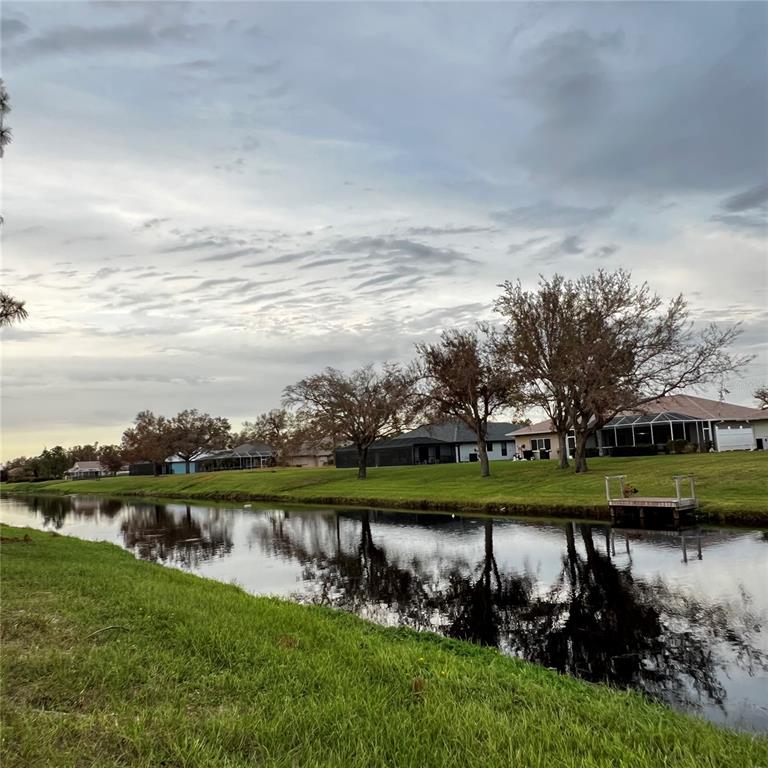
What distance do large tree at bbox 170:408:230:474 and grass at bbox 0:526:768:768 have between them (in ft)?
324

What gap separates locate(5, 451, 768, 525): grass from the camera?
24.5 m

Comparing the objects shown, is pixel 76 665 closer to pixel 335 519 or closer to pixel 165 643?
pixel 165 643

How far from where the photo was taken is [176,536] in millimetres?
28875

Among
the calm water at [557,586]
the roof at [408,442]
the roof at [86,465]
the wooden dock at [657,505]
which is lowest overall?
the calm water at [557,586]

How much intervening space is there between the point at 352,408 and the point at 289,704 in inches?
1700

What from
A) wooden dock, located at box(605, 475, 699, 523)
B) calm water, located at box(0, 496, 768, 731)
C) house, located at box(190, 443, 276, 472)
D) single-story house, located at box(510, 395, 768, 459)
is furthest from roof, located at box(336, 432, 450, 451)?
wooden dock, located at box(605, 475, 699, 523)

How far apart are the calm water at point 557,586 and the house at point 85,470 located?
113030mm

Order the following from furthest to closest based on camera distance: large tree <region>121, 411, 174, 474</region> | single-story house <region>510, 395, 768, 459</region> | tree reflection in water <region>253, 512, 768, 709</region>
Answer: large tree <region>121, 411, 174, 474</region> < single-story house <region>510, 395, 768, 459</region> < tree reflection in water <region>253, 512, 768, 709</region>

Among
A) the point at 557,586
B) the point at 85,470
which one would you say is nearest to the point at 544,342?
the point at 557,586

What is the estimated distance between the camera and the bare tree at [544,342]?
1421 inches

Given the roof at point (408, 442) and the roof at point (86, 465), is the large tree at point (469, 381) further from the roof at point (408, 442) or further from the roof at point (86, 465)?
the roof at point (86, 465)

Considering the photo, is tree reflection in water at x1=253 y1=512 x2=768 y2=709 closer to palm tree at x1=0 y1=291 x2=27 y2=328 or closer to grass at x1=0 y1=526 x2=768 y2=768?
grass at x1=0 y1=526 x2=768 y2=768

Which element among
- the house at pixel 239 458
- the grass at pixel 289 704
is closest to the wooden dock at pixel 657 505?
the grass at pixel 289 704

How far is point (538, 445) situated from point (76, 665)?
58327 mm
